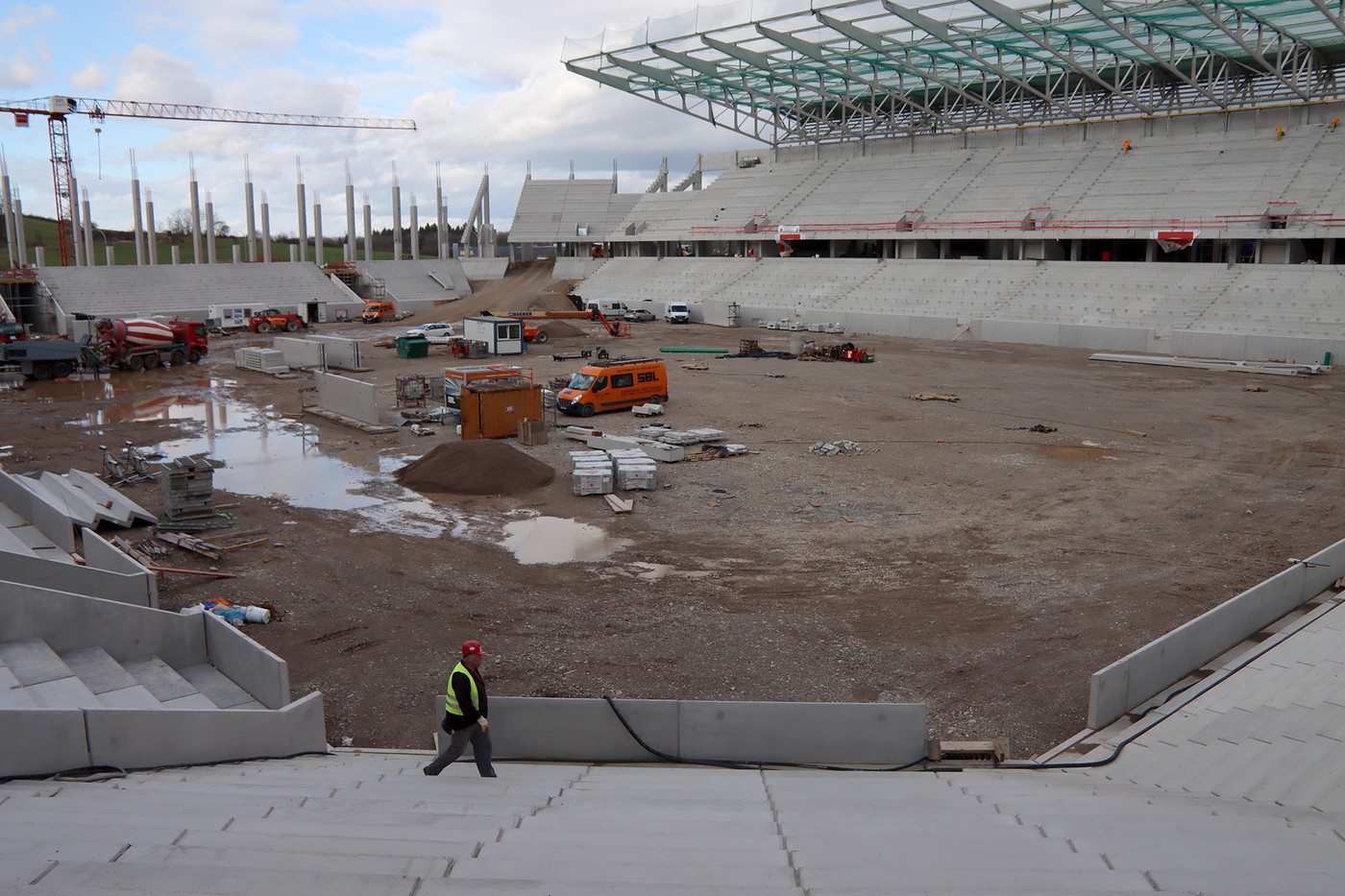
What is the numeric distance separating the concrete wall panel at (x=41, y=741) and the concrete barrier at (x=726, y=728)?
2645 millimetres

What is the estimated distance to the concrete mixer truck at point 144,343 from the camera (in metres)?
38.3

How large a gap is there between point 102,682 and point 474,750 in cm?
371

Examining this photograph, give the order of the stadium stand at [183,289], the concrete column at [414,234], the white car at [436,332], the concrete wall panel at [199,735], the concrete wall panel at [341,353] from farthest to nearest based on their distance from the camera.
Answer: the concrete column at [414,234], the stadium stand at [183,289], the white car at [436,332], the concrete wall panel at [341,353], the concrete wall panel at [199,735]

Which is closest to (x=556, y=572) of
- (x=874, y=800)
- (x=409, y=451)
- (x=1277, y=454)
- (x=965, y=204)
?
(x=874, y=800)

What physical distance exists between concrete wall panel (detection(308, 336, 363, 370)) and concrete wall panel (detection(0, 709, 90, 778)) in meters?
31.7

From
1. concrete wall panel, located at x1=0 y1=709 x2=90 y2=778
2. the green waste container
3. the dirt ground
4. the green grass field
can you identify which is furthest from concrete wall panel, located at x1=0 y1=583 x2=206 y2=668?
the green grass field

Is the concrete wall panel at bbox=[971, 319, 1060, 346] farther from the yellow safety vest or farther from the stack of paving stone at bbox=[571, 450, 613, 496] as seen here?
the yellow safety vest

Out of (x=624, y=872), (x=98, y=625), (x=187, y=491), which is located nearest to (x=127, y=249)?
(x=187, y=491)

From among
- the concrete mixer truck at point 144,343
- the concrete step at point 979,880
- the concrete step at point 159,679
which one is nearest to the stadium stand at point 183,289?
the concrete mixer truck at point 144,343

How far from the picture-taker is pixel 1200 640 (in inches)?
399

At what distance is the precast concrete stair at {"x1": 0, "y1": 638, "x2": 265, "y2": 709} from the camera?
8273mm

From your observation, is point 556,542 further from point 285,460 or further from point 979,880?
point 979,880

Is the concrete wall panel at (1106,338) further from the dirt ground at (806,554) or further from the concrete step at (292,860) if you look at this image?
the concrete step at (292,860)

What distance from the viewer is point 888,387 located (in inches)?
1264
